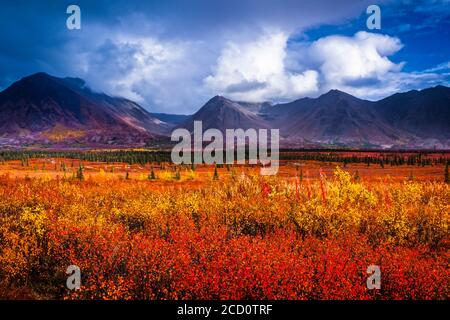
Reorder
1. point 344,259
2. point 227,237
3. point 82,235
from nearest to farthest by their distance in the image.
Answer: point 344,259 < point 82,235 < point 227,237

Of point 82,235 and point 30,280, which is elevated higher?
point 82,235

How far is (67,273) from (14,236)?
334 centimetres

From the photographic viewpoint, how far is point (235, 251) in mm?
13945

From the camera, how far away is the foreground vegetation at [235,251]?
11.4 m

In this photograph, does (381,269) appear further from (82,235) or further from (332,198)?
(82,235)

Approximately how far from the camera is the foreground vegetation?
449 inches

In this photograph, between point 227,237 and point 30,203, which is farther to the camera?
point 30,203
